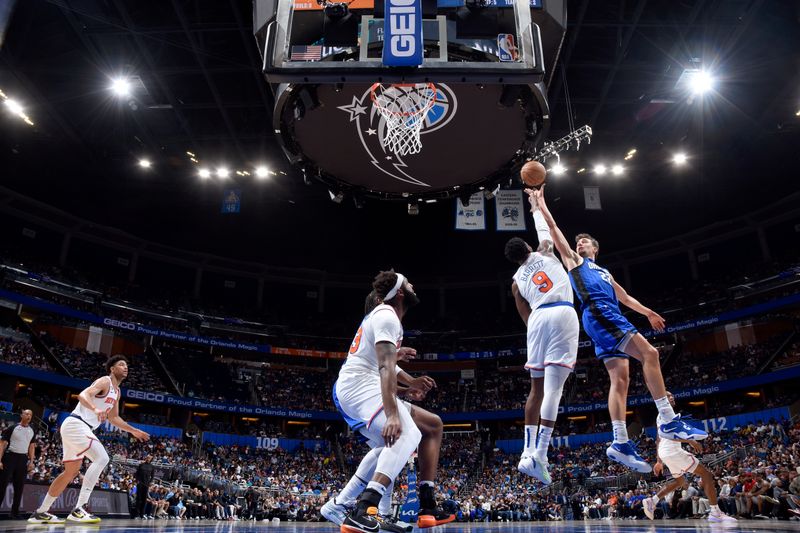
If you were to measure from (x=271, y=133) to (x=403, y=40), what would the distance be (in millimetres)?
15942

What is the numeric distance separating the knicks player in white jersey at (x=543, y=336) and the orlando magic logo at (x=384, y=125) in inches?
221

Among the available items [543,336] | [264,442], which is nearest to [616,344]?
[543,336]

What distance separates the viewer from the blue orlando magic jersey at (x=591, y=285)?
571 centimetres

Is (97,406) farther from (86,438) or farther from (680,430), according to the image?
(680,430)

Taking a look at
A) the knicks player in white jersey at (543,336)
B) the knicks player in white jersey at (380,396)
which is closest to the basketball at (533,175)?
the knicks player in white jersey at (543,336)

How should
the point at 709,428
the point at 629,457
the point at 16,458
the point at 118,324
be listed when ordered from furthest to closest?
the point at 118,324 < the point at 709,428 < the point at 16,458 < the point at 629,457

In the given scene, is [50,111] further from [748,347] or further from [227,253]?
[748,347]

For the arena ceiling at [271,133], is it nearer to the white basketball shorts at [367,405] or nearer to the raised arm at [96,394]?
the raised arm at [96,394]

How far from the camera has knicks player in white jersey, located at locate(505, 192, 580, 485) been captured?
205 inches

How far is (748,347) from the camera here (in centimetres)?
2834

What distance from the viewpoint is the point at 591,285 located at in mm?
5793

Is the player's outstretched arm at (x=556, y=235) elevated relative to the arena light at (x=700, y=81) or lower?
lower

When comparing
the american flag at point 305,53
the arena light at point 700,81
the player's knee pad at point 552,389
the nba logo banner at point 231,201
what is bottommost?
the player's knee pad at point 552,389

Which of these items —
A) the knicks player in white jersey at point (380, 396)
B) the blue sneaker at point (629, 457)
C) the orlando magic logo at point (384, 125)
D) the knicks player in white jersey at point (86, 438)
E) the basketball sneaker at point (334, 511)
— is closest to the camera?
the knicks player in white jersey at point (380, 396)
